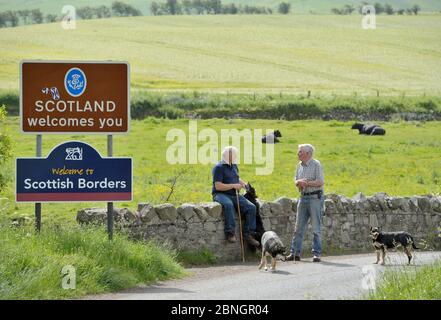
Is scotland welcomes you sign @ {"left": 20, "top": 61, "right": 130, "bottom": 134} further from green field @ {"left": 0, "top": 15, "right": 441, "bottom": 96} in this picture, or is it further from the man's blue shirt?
green field @ {"left": 0, "top": 15, "right": 441, "bottom": 96}

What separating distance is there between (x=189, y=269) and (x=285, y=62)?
283 ft

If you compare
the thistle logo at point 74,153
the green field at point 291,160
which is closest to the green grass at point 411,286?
the thistle logo at point 74,153

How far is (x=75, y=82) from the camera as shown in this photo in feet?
54.4

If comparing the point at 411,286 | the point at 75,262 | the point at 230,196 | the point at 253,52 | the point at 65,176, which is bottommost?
the point at 411,286

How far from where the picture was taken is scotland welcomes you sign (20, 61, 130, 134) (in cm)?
1653

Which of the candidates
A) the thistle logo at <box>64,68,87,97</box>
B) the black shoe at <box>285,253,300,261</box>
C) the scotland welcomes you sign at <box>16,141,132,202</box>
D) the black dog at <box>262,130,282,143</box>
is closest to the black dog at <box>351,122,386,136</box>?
the black dog at <box>262,130,282,143</box>

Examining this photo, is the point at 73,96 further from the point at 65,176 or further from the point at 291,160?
the point at 291,160

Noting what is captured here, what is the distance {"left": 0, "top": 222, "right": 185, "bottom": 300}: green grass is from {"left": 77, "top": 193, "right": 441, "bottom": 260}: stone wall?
889 millimetres

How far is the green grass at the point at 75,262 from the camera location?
1320 centimetres

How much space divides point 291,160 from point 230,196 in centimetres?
2060

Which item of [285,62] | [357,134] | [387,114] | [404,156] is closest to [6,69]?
[285,62]

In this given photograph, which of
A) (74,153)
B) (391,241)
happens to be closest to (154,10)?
(391,241)

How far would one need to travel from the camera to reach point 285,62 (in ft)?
336
